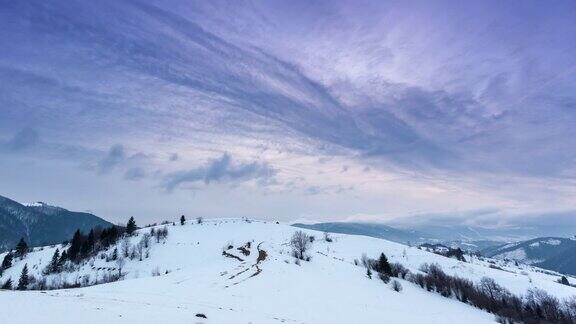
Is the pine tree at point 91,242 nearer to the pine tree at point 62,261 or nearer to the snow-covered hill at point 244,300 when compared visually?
the pine tree at point 62,261

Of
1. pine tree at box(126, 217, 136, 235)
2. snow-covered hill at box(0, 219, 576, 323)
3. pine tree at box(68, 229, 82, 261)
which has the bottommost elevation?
snow-covered hill at box(0, 219, 576, 323)

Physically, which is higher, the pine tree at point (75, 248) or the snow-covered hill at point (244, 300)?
the pine tree at point (75, 248)

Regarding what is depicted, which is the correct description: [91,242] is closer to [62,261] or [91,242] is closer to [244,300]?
[62,261]

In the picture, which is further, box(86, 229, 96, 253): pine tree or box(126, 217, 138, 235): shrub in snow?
box(126, 217, 138, 235): shrub in snow

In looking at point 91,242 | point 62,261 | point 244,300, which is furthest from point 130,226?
point 244,300

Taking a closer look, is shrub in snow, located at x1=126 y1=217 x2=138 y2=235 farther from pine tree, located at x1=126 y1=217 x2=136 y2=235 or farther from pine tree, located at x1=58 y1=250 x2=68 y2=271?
pine tree, located at x1=58 y1=250 x2=68 y2=271

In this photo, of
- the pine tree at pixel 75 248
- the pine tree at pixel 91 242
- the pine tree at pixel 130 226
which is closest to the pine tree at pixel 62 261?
the pine tree at pixel 75 248

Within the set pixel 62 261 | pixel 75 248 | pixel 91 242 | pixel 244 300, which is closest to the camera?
pixel 244 300

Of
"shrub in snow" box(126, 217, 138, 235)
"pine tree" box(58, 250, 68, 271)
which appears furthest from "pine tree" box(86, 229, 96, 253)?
"shrub in snow" box(126, 217, 138, 235)

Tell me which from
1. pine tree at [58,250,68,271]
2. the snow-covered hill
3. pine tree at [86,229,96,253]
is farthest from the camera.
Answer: pine tree at [86,229,96,253]

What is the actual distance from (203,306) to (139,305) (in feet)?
20.5

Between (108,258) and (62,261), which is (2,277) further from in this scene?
(108,258)

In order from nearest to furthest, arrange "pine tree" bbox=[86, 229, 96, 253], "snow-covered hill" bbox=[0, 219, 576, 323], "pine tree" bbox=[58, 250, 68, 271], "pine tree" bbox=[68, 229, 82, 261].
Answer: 1. "snow-covered hill" bbox=[0, 219, 576, 323]
2. "pine tree" bbox=[58, 250, 68, 271]
3. "pine tree" bbox=[68, 229, 82, 261]
4. "pine tree" bbox=[86, 229, 96, 253]

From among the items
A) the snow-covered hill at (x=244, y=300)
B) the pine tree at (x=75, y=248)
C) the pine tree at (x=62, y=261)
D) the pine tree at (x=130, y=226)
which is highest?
the pine tree at (x=130, y=226)
